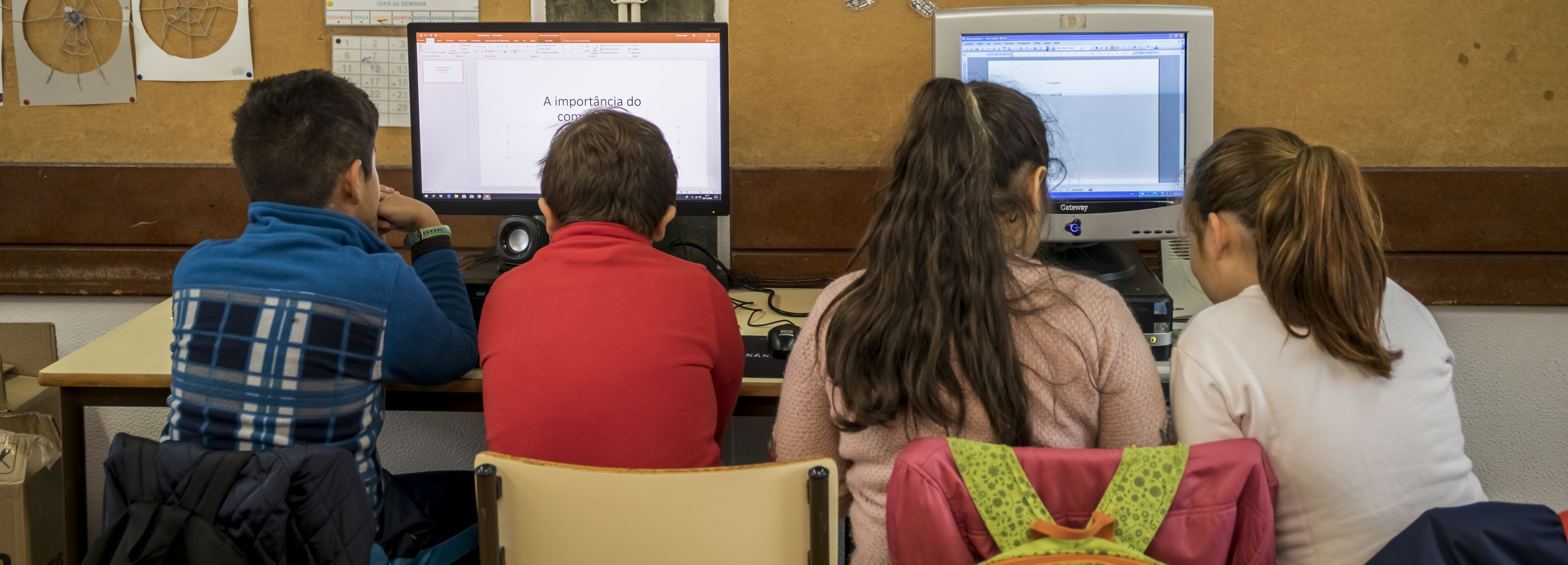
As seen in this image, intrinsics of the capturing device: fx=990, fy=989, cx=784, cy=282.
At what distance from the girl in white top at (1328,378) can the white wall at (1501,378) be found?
104 centimetres

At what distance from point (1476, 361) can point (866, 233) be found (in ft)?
5.11

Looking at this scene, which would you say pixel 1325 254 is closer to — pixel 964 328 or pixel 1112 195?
pixel 964 328

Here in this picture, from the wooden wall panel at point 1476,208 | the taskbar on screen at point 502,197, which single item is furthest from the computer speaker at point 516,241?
the wooden wall panel at point 1476,208

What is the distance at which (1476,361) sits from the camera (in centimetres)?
193

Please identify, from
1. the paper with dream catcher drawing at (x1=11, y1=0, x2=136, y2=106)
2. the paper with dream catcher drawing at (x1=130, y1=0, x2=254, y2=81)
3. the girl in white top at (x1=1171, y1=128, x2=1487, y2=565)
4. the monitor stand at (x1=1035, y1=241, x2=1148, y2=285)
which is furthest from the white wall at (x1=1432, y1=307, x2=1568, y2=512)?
the paper with dream catcher drawing at (x1=11, y1=0, x2=136, y2=106)

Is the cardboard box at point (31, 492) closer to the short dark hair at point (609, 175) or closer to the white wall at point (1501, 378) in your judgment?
the white wall at point (1501, 378)

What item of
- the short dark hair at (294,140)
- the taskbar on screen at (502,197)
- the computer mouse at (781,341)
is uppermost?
the short dark hair at (294,140)

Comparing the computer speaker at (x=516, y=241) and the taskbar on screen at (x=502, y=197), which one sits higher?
the taskbar on screen at (x=502, y=197)

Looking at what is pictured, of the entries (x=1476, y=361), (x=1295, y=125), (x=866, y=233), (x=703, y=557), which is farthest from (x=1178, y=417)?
(x=1476, y=361)

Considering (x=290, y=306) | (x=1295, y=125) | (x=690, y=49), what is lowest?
(x=290, y=306)

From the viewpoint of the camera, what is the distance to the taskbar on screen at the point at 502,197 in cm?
169

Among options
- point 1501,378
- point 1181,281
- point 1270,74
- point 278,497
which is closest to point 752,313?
point 1181,281

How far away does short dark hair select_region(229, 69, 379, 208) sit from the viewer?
1.21 meters

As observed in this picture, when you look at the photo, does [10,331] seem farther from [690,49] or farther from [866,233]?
[866,233]
